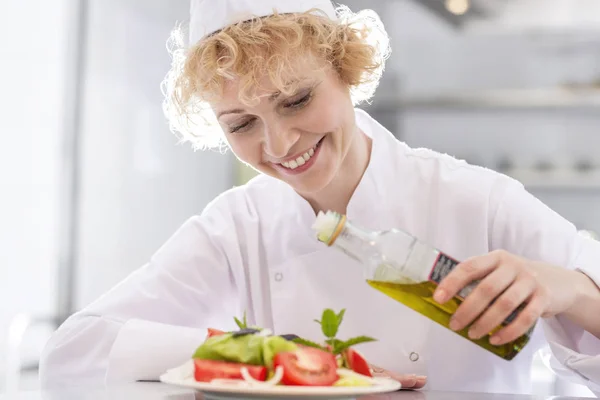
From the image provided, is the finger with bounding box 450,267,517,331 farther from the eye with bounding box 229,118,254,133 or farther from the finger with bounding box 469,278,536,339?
the eye with bounding box 229,118,254,133

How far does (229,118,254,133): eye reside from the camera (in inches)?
59.4

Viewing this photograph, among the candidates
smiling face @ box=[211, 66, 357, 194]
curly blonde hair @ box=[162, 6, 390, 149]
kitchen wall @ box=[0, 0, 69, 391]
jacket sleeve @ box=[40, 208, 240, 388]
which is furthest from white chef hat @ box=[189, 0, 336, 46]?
kitchen wall @ box=[0, 0, 69, 391]

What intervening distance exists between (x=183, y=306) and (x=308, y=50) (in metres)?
0.59

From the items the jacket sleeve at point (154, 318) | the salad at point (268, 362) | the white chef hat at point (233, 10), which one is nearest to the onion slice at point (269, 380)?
the salad at point (268, 362)

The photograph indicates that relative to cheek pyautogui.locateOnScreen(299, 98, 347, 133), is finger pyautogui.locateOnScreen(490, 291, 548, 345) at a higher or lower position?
lower

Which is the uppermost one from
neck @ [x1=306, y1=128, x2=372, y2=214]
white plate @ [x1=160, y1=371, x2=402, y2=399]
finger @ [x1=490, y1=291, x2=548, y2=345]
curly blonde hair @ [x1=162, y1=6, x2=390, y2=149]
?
curly blonde hair @ [x1=162, y1=6, x2=390, y2=149]

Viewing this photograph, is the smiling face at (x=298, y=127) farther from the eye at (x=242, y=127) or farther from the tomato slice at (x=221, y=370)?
the tomato slice at (x=221, y=370)

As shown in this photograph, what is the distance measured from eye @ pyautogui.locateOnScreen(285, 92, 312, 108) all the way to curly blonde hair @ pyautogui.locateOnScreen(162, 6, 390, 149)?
0.12 ft

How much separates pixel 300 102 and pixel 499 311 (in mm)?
569

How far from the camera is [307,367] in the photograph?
3.06 feet

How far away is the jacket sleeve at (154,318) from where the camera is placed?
1.39m

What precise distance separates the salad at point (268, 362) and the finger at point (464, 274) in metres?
0.13

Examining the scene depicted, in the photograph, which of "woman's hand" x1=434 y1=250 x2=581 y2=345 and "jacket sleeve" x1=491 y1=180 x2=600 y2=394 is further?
"jacket sleeve" x1=491 y1=180 x2=600 y2=394

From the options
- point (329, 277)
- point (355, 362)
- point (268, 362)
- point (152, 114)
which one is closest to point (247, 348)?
point (268, 362)
